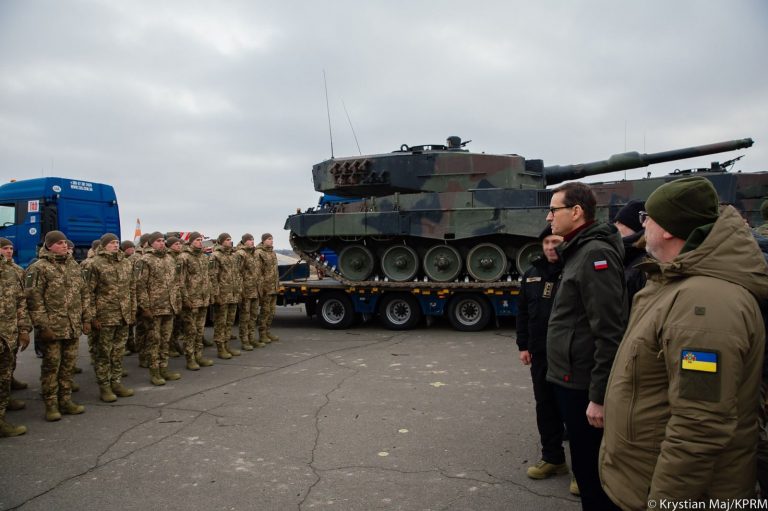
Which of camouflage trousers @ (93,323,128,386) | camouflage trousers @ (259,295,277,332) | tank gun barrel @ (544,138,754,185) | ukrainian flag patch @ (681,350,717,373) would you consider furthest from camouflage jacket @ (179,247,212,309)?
tank gun barrel @ (544,138,754,185)

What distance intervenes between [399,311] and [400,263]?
1.07 metres

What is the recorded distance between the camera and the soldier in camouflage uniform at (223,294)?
8.55m

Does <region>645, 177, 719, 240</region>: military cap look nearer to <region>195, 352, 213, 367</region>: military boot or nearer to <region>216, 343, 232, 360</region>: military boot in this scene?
<region>195, 352, 213, 367</region>: military boot

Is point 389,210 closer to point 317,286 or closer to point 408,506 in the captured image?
point 317,286

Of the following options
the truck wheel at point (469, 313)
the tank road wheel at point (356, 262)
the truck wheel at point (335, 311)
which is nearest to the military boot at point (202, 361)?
the truck wheel at point (335, 311)

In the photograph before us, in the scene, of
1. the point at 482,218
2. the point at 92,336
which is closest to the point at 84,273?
the point at 92,336

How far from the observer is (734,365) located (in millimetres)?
1622

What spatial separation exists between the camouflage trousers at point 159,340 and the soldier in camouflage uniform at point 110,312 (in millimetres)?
463

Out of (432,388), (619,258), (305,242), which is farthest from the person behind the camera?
(305,242)

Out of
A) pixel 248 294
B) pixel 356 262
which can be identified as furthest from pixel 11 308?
pixel 356 262

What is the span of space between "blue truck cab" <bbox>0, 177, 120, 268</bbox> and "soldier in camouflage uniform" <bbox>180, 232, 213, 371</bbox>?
A: 6644mm

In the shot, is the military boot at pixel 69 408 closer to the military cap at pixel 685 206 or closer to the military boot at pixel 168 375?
the military boot at pixel 168 375

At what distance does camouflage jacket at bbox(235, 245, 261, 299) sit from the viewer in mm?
9273

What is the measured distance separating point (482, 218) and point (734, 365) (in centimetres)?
942
